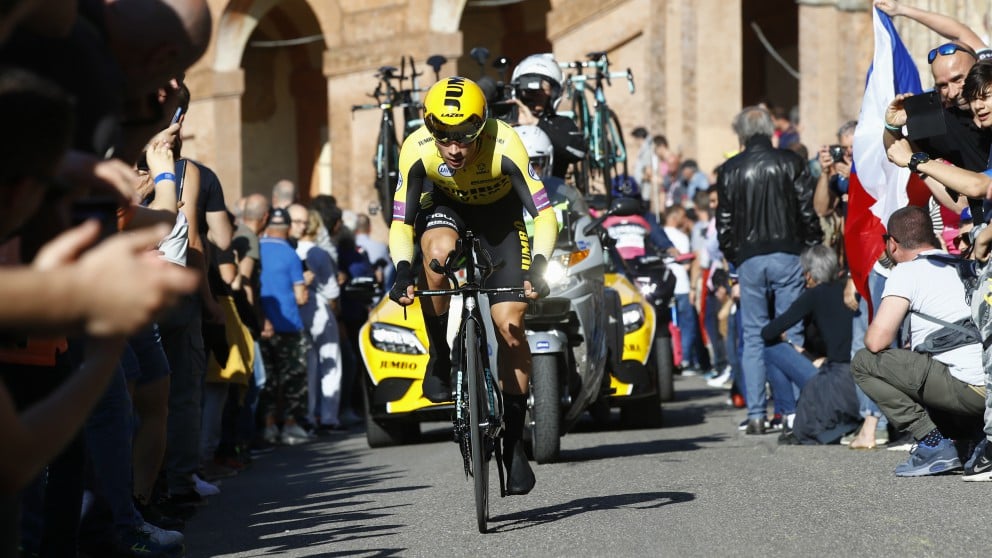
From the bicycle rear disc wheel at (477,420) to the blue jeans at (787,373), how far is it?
5.05 meters

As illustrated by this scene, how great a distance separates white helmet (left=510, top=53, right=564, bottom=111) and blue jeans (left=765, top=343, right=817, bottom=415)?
2.77 meters

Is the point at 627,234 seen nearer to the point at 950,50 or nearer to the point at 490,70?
the point at 950,50

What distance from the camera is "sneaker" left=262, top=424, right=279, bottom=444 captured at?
46.2ft

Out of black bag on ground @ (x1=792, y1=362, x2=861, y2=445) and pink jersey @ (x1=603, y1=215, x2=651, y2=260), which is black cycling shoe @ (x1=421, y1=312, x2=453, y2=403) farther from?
pink jersey @ (x1=603, y1=215, x2=651, y2=260)

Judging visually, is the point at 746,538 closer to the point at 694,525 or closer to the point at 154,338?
the point at 694,525

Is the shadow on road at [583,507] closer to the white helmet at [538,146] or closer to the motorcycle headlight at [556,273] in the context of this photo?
the motorcycle headlight at [556,273]

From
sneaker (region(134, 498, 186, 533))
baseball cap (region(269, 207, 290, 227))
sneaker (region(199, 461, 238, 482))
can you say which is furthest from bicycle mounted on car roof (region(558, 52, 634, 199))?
sneaker (region(134, 498, 186, 533))

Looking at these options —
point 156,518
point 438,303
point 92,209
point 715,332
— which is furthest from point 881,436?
point 92,209

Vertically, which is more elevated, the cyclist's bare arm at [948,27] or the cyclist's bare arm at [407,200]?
the cyclist's bare arm at [948,27]

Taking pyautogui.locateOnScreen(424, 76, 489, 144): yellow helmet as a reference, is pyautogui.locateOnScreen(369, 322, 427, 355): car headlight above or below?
below

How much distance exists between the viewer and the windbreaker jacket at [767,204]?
1319 centimetres

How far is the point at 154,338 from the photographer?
7488 mm

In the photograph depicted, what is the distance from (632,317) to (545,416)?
2884 mm

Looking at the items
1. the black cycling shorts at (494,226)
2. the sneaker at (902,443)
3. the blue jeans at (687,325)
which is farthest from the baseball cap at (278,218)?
the blue jeans at (687,325)
